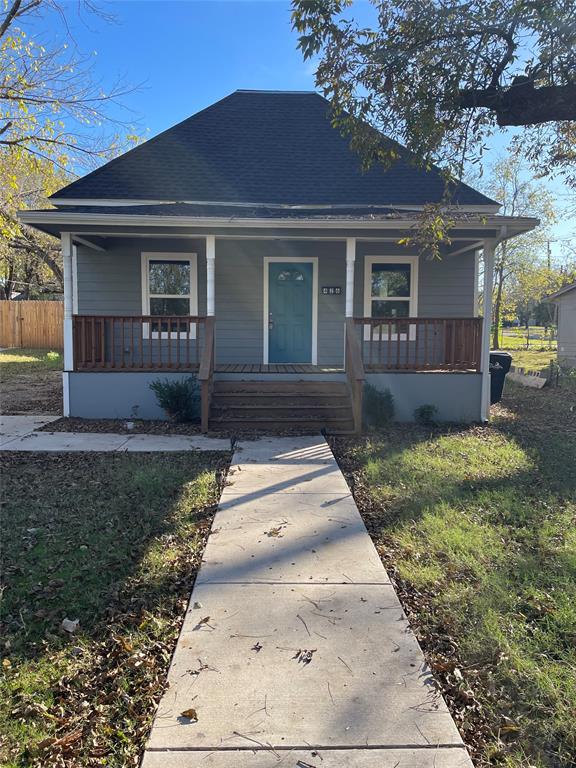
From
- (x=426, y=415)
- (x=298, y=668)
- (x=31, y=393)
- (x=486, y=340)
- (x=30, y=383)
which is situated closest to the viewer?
(x=298, y=668)

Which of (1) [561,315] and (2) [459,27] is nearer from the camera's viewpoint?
(2) [459,27]

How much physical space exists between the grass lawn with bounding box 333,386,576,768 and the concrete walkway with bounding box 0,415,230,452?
6.71 ft

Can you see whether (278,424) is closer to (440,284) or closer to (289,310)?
(289,310)

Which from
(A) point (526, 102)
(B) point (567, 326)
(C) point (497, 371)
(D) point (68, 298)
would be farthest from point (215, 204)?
(B) point (567, 326)

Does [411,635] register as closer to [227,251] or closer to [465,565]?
[465,565]

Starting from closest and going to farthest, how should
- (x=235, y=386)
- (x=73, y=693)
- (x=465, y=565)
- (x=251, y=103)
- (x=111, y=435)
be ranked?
(x=73, y=693), (x=465, y=565), (x=111, y=435), (x=235, y=386), (x=251, y=103)

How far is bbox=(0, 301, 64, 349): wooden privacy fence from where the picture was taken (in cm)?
2378

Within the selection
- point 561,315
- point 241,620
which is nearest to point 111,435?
point 241,620

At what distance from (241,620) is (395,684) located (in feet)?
3.18

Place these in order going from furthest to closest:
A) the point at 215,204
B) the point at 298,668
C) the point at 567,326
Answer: the point at 567,326 < the point at 215,204 < the point at 298,668

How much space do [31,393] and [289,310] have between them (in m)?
6.07

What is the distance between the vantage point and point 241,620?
3141mm

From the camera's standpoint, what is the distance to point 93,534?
4336 mm

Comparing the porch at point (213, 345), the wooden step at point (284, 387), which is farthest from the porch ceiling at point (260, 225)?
the wooden step at point (284, 387)
